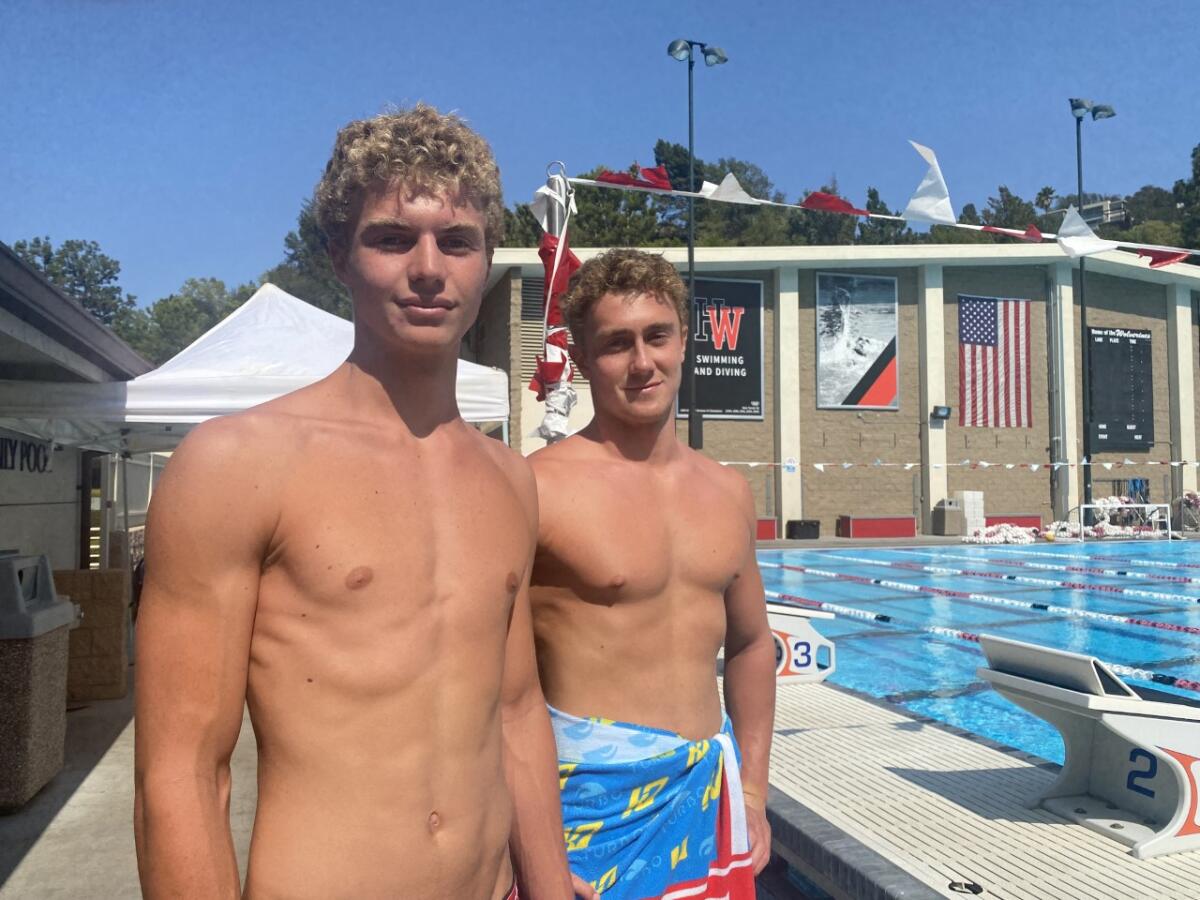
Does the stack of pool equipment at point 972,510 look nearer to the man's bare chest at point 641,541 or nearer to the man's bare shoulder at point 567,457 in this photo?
the man's bare chest at point 641,541

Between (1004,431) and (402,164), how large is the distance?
27734 mm

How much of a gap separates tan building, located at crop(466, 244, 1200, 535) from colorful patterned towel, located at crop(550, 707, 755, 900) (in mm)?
21265

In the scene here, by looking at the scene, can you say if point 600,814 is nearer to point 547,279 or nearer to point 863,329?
point 547,279

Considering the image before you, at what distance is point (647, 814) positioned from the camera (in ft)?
6.21

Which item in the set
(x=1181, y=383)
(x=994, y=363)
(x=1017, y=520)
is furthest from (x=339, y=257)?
(x=1181, y=383)

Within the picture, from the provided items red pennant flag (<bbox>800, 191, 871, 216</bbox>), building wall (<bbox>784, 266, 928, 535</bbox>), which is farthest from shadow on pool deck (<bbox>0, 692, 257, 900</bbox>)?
building wall (<bbox>784, 266, 928, 535</bbox>)

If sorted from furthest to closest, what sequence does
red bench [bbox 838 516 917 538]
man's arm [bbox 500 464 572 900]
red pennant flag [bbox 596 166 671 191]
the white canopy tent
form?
red bench [bbox 838 516 917 538] → red pennant flag [bbox 596 166 671 191] → the white canopy tent → man's arm [bbox 500 464 572 900]

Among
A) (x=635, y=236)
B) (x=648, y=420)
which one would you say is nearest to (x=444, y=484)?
(x=648, y=420)

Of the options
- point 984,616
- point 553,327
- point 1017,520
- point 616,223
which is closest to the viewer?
point 553,327

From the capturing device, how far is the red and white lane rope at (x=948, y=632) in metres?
7.47

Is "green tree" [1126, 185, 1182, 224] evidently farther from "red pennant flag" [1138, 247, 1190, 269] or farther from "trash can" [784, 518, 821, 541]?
"red pennant flag" [1138, 247, 1190, 269]

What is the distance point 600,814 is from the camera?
1.86m

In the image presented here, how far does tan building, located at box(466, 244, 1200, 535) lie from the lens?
24578 millimetres

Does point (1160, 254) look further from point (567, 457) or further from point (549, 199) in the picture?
point (567, 457)
